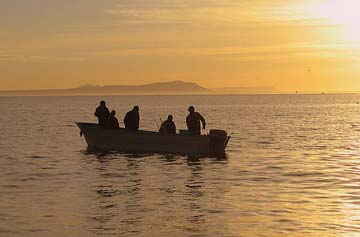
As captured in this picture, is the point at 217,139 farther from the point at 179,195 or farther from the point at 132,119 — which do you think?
the point at 179,195

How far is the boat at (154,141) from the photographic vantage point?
29578mm

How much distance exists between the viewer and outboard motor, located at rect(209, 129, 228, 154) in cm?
2952

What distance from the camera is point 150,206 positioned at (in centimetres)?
1708

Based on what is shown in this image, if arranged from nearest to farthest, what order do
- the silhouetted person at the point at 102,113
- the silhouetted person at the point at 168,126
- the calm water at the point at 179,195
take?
1. the calm water at the point at 179,195
2. the silhouetted person at the point at 168,126
3. the silhouetted person at the point at 102,113

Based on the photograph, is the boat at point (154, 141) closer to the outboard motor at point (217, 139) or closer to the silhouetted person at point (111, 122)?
the outboard motor at point (217, 139)

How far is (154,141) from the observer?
30.5 m

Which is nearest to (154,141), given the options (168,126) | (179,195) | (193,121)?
(168,126)

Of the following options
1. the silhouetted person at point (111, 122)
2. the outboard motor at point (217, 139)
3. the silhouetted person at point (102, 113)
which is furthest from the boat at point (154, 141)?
the silhouetted person at point (102, 113)

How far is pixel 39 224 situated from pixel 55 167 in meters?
12.1

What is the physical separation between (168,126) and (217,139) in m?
2.33

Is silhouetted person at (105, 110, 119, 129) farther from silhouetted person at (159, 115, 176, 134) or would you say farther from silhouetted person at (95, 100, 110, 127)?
silhouetted person at (159, 115, 176, 134)

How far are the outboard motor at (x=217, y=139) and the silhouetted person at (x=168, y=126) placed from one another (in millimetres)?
1772

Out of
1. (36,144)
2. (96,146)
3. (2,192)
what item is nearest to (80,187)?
(2,192)

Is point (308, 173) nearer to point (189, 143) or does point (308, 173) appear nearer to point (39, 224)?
point (189, 143)
